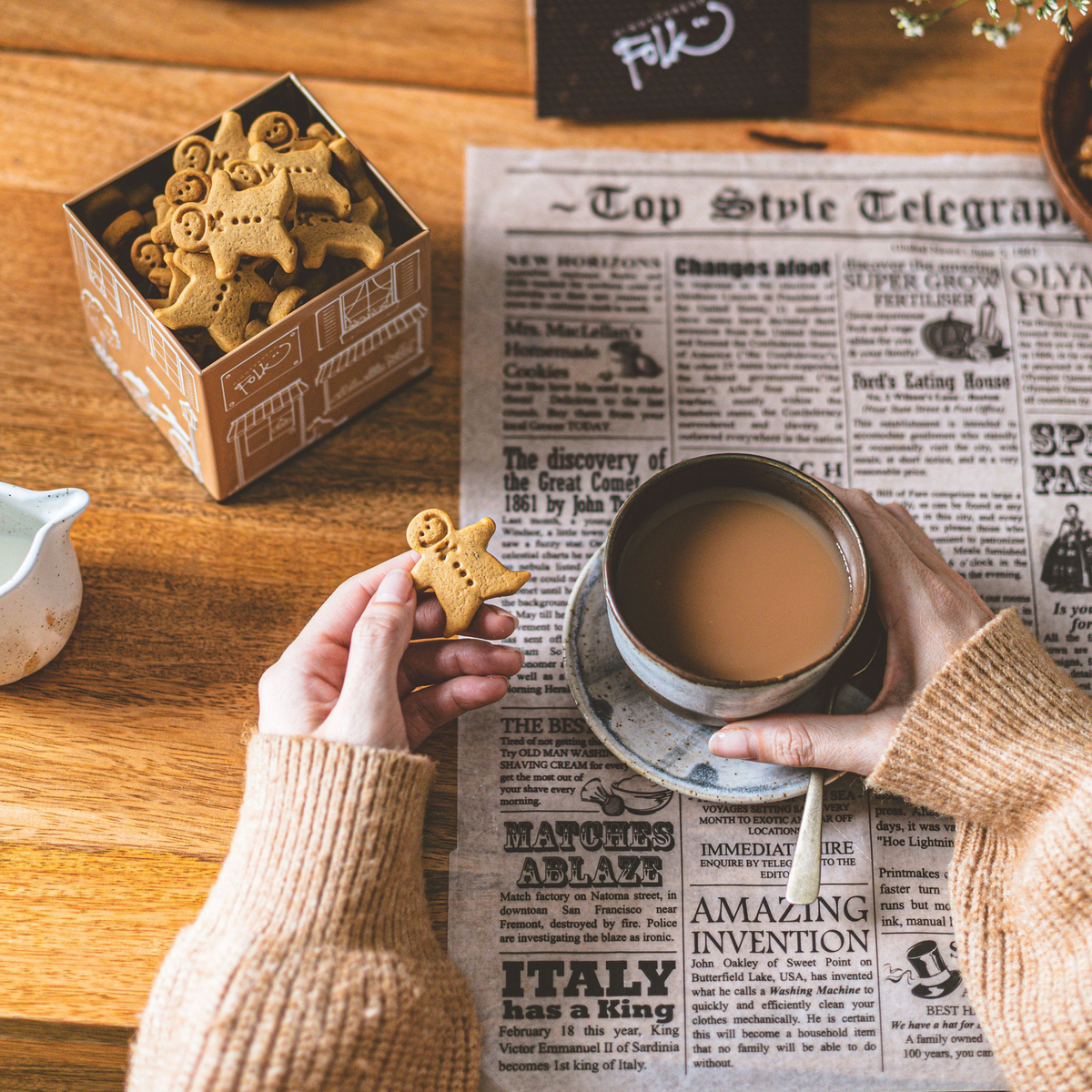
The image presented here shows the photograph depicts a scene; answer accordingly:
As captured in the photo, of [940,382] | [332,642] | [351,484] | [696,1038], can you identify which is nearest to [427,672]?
[332,642]

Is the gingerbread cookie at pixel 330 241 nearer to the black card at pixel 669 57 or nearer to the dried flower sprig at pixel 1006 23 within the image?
the black card at pixel 669 57

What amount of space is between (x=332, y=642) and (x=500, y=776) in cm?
17

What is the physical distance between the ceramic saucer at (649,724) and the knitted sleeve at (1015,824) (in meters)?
0.07

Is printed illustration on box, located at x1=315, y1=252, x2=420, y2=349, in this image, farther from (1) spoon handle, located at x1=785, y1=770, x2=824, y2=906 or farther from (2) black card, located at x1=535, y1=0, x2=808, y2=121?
(1) spoon handle, located at x1=785, y1=770, x2=824, y2=906

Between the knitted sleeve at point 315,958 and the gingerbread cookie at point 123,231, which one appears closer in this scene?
the knitted sleeve at point 315,958

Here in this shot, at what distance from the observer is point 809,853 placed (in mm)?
782

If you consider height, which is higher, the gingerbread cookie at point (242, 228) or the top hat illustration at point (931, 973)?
the gingerbread cookie at point (242, 228)

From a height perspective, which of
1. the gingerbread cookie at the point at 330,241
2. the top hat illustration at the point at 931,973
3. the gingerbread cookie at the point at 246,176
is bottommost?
the top hat illustration at the point at 931,973

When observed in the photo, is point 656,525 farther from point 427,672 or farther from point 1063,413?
point 1063,413

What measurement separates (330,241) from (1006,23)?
0.75m

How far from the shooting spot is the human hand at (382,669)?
0.73 meters

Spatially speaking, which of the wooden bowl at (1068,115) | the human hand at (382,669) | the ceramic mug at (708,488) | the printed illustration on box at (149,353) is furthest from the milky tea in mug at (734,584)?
the wooden bowl at (1068,115)

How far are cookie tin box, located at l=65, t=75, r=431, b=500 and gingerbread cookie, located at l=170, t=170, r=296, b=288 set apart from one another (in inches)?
1.9

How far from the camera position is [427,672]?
83 centimetres
